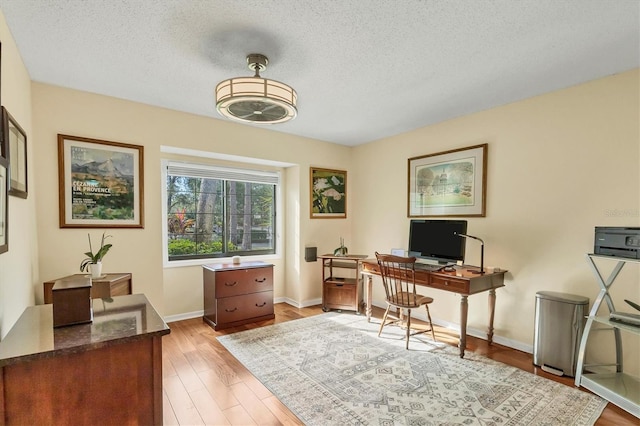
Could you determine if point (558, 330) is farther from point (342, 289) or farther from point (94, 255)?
point (94, 255)

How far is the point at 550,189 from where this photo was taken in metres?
2.71

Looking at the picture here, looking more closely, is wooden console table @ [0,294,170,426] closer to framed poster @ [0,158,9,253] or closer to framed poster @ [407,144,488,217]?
framed poster @ [0,158,9,253]

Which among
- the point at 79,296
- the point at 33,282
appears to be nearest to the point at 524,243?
the point at 79,296

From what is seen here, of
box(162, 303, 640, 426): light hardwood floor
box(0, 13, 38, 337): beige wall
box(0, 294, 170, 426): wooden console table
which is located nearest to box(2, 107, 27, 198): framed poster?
box(0, 13, 38, 337): beige wall

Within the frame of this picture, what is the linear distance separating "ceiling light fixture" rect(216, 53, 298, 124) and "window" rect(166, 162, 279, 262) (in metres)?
1.93

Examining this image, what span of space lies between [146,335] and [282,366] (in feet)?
5.26

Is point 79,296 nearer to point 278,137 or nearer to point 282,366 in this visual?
point 282,366

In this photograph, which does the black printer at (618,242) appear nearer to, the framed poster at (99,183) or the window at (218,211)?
the window at (218,211)

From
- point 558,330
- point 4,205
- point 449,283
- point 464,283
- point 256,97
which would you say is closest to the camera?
point 4,205

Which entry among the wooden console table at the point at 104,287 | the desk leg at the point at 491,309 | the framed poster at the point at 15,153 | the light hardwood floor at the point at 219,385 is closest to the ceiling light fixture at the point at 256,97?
the framed poster at the point at 15,153

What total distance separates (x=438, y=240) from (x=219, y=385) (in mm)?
2525

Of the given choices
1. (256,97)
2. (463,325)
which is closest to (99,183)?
(256,97)

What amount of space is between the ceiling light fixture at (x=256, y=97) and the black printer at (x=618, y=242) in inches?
93.3

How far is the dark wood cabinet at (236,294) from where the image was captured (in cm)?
340
